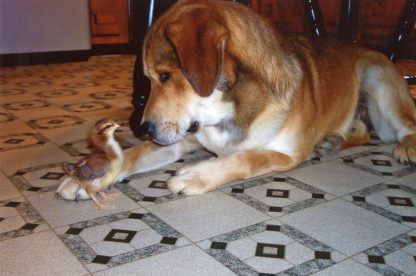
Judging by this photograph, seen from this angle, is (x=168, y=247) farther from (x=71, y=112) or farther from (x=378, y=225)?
(x=71, y=112)

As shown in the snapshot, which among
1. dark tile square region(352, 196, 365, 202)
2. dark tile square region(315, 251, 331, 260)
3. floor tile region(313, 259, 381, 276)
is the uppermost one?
floor tile region(313, 259, 381, 276)

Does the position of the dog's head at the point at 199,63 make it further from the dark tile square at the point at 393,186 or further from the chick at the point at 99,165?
the dark tile square at the point at 393,186

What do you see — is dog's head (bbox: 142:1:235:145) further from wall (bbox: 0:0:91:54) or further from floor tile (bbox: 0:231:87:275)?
wall (bbox: 0:0:91:54)

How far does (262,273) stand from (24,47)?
20.6ft

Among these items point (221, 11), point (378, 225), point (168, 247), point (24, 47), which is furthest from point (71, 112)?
point (24, 47)

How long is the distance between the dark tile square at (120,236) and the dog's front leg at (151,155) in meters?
0.52

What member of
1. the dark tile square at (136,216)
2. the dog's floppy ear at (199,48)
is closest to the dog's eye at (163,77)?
the dog's floppy ear at (199,48)

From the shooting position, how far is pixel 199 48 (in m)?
2.04

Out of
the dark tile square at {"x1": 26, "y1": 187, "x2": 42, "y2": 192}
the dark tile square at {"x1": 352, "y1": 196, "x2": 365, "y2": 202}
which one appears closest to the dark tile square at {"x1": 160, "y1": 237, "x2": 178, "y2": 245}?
the dark tile square at {"x1": 26, "y1": 187, "x2": 42, "y2": 192}

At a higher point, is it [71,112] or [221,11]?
[221,11]

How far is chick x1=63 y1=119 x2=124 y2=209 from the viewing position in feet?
6.88

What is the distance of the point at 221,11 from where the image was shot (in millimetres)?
2234

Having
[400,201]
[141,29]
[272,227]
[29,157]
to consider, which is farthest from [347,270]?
[29,157]

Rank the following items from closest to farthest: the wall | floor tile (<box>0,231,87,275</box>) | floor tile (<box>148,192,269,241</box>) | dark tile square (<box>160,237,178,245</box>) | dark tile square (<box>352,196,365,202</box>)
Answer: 1. floor tile (<box>0,231,87,275</box>)
2. dark tile square (<box>160,237,178,245</box>)
3. floor tile (<box>148,192,269,241</box>)
4. dark tile square (<box>352,196,365,202</box>)
5. the wall
